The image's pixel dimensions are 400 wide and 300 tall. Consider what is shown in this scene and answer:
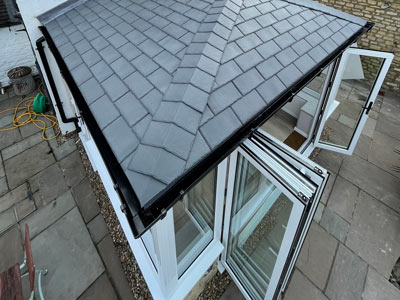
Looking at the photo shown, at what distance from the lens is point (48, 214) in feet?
17.4

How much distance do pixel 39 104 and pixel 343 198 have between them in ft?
32.8

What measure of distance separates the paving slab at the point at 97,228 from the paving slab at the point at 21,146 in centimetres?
377

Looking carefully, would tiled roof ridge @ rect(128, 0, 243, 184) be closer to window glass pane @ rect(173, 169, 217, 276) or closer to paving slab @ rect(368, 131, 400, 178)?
window glass pane @ rect(173, 169, 217, 276)

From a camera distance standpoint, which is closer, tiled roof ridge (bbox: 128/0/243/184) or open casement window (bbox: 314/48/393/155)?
tiled roof ridge (bbox: 128/0/243/184)

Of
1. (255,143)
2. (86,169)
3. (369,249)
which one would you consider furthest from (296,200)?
(86,169)

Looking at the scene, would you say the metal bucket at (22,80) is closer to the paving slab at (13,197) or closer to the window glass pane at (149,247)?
the paving slab at (13,197)

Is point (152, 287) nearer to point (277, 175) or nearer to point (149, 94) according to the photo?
point (277, 175)

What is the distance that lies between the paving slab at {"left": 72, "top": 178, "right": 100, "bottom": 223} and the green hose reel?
3991 mm

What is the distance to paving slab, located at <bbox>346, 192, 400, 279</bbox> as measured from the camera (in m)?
4.42

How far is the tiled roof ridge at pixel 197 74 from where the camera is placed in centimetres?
202

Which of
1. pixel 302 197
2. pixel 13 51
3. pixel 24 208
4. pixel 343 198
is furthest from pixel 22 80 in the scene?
pixel 343 198

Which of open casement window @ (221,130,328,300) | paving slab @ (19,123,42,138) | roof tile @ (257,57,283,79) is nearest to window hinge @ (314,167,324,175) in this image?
open casement window @ (221,130,328,300)

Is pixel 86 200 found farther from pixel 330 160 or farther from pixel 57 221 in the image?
pixel 330 160

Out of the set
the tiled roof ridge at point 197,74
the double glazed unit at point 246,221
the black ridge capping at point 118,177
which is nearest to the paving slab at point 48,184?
the double glazed unit at point 246,221
